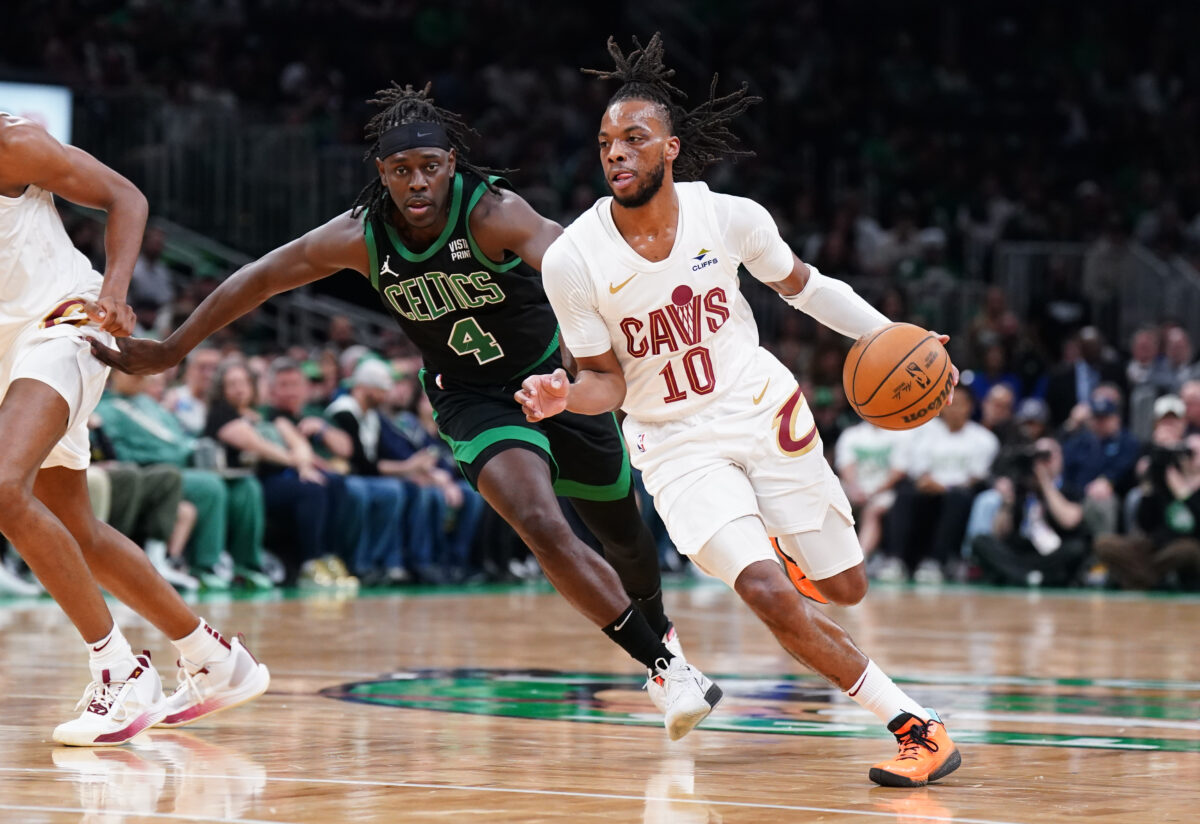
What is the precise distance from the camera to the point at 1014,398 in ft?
52.2

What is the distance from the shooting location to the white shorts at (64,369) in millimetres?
5035

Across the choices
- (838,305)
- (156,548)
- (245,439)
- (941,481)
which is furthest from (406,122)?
(941,481)

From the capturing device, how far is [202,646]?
5445mm

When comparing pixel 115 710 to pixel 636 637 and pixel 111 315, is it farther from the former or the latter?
pixel 636 637

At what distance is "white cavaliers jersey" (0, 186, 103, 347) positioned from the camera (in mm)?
5172

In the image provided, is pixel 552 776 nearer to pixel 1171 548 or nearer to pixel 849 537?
pixel 849 537

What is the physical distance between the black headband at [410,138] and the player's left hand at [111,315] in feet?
3.37

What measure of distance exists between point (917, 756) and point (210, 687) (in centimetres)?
230

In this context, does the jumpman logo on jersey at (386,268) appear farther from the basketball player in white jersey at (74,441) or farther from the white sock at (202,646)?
the white sock at (202,646)

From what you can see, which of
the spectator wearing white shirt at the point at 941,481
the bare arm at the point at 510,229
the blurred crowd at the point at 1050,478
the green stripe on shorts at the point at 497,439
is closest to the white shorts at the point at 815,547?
the green stripe on shorts at the point at 497,439

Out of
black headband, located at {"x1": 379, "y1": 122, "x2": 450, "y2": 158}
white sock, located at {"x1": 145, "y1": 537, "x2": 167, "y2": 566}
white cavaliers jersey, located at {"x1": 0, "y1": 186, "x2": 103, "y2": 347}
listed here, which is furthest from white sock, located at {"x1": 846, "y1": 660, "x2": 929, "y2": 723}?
white sock, located at {"x1": 145, "y1": 537, "x2": 167, "y2": 566}

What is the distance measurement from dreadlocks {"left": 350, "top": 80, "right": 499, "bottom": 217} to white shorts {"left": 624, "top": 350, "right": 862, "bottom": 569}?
4.09ft

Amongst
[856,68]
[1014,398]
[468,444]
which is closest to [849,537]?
[468,444]

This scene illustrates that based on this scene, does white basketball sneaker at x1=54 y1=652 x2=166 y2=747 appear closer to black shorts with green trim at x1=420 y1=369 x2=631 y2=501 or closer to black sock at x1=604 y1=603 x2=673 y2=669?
black shorts with green trim at x1=420 y1=369 x2=631 y2=501
